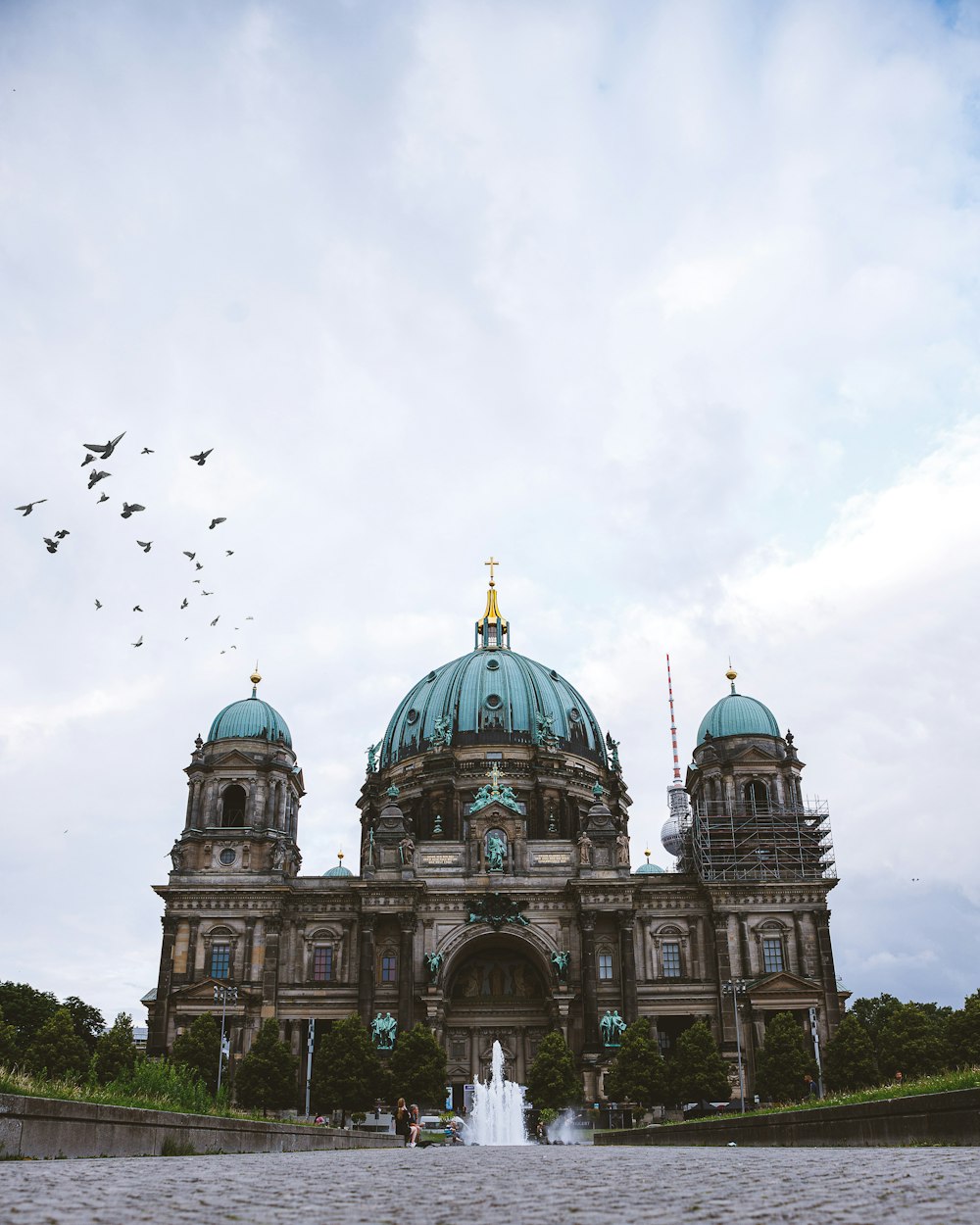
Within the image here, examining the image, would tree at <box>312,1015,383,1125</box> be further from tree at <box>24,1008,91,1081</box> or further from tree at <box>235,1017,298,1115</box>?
tree at <box>24,1008,91,1081</box>

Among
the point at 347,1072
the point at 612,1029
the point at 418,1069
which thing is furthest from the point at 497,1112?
the point at 612,1029

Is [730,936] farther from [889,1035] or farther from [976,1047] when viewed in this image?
[976,1047]

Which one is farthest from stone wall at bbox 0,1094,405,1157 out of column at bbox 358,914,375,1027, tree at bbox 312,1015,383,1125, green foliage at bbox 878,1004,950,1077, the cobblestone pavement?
green foliage at bbox 878,1004,950,1077

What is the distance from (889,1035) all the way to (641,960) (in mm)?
15835

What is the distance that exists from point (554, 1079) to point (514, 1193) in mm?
59989

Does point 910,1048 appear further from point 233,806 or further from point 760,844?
point 233,806

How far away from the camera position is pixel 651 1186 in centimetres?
977

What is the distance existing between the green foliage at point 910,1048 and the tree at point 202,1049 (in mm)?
40448

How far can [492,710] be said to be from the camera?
91.1 metres

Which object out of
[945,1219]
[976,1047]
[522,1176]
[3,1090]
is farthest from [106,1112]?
[976,1047]

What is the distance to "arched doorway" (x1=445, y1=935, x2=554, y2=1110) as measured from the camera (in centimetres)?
7519

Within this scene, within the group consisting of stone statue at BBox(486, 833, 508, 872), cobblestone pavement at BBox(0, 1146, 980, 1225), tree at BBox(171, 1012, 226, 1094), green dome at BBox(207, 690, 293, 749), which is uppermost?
green dome at BBox(207, 690, 293, 749)

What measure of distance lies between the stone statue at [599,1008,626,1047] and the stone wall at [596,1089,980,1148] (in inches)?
1717

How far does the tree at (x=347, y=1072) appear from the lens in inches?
2557
